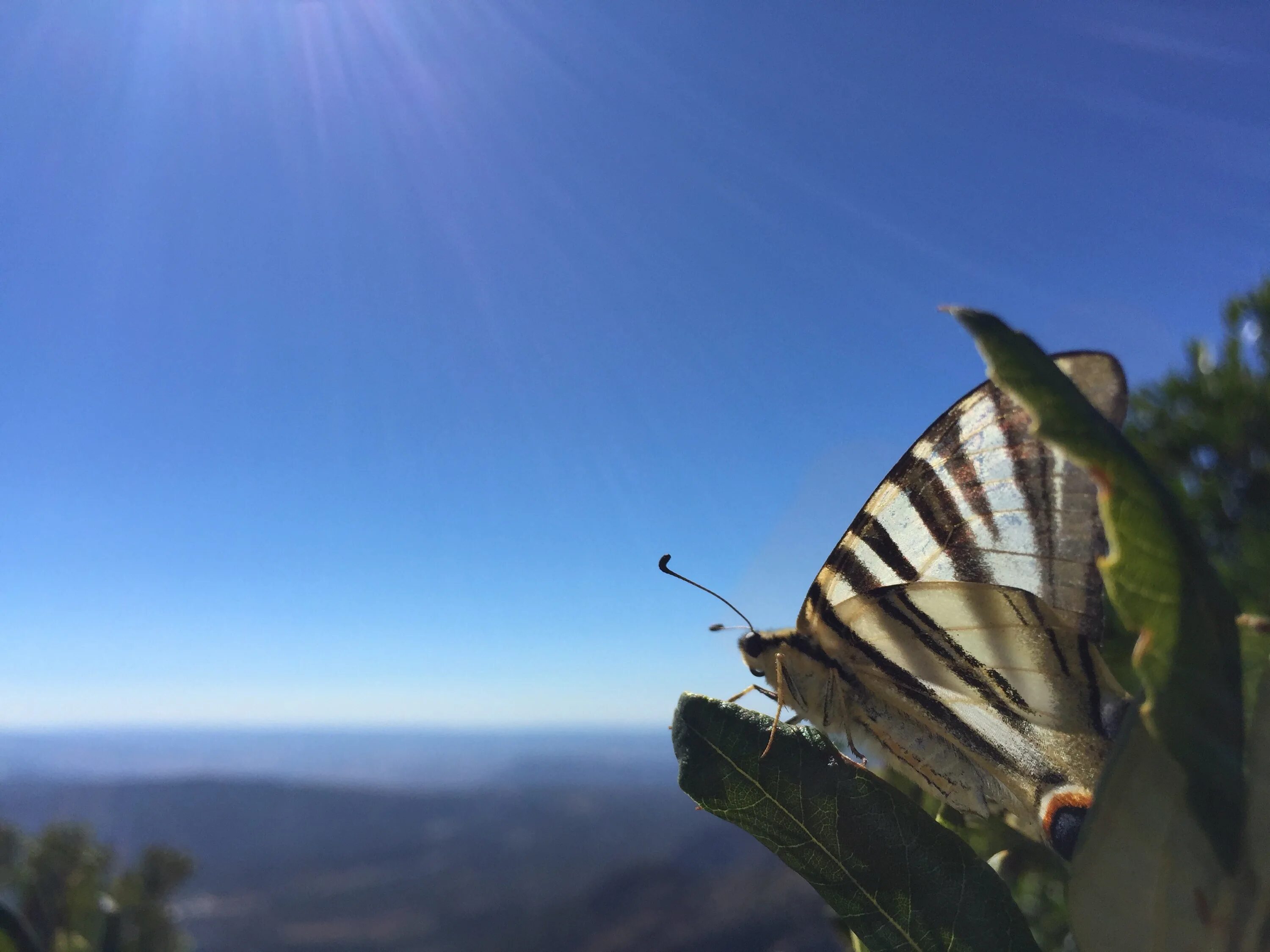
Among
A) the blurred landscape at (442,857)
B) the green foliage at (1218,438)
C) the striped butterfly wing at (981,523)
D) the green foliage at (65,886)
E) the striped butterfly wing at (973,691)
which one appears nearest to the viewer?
the striped butterfly wing at (973,691)

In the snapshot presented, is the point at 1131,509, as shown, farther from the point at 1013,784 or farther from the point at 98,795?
the point at 98,795

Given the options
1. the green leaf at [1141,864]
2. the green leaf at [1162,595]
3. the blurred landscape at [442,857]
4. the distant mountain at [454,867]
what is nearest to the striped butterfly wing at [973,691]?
the green leaf at [1141,864]

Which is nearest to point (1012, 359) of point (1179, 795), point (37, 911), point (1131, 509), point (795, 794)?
point (1131, 509)

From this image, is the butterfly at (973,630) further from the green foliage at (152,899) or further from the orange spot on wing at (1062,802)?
the green foliage at (152,899)

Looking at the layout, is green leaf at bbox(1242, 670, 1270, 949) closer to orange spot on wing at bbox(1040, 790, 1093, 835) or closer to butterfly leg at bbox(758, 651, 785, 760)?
orange spot on wing at bbox(1040, 790, 1093, 835)

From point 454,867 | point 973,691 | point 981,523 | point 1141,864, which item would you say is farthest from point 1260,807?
point 454,867

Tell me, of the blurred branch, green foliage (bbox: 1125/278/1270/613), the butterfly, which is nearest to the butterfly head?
the butterfly
